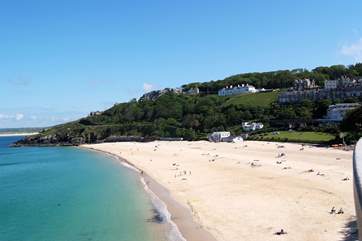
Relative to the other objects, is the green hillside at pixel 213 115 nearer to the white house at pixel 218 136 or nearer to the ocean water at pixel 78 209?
the white house at pixel 218 136

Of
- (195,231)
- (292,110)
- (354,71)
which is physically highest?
(354,71)

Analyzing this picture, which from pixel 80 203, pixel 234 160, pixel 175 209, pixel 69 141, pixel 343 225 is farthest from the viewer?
pixel 69 141

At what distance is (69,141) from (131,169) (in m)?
89.1

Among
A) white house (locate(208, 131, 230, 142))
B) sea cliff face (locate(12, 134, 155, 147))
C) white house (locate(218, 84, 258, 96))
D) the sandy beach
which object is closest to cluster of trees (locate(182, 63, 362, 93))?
Answer: white house (locate(218, 84, 258, 96))

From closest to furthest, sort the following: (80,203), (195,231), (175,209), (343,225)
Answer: (343,225) < (195,231) < (175,209) < (80,203)

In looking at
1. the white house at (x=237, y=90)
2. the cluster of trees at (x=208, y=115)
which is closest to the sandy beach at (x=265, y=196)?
the cluster of trees at (x=208, y=115)

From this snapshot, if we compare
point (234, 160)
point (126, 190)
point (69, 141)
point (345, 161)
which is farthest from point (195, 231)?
point (69, 141)

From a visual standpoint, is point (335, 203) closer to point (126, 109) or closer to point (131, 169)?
point (131, 169)

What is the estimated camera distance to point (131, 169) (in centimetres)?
5600

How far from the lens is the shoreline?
2129 centimetres

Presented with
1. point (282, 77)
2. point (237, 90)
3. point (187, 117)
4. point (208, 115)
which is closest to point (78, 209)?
point (208, 115)

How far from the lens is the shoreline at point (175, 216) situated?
2129 cm

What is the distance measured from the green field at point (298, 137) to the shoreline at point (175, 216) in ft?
124

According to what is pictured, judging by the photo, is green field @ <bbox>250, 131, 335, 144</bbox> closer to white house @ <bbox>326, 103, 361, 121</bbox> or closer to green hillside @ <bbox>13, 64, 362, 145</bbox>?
green hillside @ <bbox>13, 64, 362, 145</bbox>
